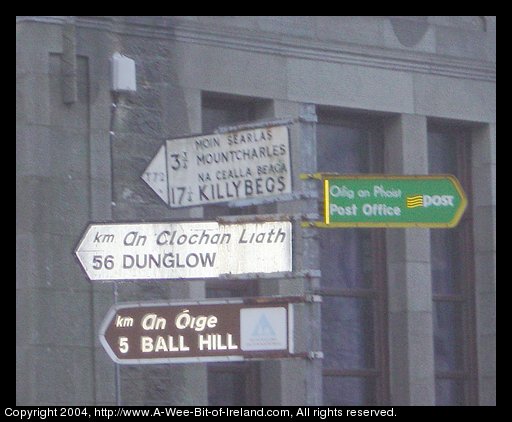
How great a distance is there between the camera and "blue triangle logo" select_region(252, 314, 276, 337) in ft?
22.6

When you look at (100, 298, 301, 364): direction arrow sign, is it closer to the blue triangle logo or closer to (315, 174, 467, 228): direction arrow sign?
the blue triangle logo

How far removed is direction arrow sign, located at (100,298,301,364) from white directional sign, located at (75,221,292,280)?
0.68 ft

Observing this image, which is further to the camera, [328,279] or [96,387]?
[328,279]

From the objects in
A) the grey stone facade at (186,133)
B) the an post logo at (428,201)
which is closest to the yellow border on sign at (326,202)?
the an post logo at (428,201)

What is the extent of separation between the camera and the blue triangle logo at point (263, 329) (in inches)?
272

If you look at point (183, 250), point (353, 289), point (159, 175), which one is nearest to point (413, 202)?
point (183, 250)

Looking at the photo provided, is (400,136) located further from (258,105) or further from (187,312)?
(187,312)

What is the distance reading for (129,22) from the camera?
428 inches

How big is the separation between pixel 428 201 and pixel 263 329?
1243 mm

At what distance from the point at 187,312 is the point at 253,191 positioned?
817 millimetres

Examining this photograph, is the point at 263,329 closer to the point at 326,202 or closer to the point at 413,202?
the point at 326,202

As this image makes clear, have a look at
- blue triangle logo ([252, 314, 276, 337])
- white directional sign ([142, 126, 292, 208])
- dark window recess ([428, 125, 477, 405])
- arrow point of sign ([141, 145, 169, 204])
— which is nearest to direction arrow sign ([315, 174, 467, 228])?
white directional sign ([142, 126, 292, 208])

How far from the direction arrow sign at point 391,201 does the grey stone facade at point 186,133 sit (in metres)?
2.37
